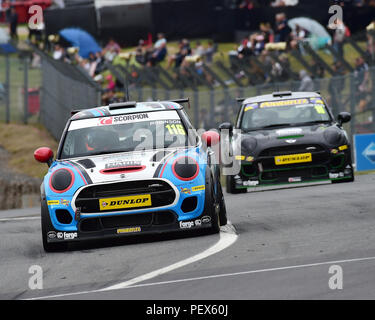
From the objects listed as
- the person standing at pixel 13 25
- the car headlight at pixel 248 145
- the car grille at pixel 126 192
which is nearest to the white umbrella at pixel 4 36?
the person standing at pixel 13 25

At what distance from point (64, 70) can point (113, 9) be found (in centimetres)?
1098

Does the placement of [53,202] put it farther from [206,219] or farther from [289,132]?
[289,132]

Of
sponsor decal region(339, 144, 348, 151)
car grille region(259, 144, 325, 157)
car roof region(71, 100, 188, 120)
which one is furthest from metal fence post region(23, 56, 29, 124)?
car roof region(71, 100, 188, 120)

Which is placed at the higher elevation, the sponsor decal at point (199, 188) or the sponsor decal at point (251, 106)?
the sponsor decal at point (251, 106)

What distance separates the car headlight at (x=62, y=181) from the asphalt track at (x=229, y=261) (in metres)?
0.64

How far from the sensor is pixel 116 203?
9930 mm

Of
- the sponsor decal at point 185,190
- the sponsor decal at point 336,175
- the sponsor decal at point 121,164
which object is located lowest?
the sponsor decal at point 336,175

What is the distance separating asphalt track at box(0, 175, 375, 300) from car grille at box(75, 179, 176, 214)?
0.42 metres

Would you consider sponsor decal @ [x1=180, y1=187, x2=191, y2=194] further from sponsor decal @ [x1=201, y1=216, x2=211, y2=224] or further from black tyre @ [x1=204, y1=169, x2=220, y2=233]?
sponsor decal @ [x1=201, y1=216, x2=211, y2=224]

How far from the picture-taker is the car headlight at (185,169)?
10.0 m

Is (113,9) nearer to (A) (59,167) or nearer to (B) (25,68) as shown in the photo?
(B) (25,68)

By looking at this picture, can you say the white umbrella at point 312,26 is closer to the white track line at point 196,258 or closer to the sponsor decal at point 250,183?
the sponsor decal at point 250,183

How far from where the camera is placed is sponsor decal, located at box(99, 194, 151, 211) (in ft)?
32.5

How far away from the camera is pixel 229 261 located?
851cm
